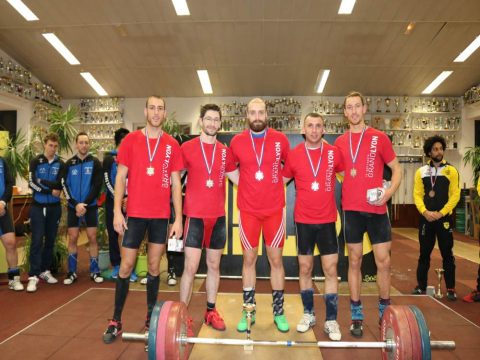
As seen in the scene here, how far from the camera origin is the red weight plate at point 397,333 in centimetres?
199

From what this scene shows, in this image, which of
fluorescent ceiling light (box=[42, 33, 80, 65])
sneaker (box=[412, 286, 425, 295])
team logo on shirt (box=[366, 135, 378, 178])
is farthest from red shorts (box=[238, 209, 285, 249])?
fluorescent ceiling light (box=[42, 33, 80, 65])

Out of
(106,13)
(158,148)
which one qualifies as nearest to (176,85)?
(106,13)

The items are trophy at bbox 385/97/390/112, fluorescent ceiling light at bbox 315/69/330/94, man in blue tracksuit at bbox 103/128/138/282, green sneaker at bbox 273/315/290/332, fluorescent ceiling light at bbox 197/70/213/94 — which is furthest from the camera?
trophy at bbox 385/97/390/112

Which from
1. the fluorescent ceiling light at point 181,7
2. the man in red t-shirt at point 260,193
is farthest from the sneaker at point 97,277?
the fluorescent ceiling light at point 181,7

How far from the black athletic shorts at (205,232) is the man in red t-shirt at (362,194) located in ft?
3.24

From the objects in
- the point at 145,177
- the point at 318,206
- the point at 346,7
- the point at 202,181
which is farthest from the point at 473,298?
the point at 346,7

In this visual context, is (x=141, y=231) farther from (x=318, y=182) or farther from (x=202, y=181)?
(x=318, y=182)

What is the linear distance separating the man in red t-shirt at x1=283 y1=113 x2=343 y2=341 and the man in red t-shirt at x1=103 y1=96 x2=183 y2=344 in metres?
0.94

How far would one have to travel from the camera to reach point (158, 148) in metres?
2.87

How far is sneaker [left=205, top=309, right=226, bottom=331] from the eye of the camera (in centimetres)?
305

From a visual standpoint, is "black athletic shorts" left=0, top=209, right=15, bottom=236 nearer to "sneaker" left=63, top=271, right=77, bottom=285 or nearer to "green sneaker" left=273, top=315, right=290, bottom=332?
"sneaker" left=63, top=271, right=77, bottom=285

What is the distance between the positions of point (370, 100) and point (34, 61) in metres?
8.65

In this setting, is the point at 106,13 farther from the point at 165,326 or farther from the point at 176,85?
the point at 165,326

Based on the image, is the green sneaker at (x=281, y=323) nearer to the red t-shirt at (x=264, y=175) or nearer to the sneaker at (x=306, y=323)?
the sneaker at (x=306, y=323)
